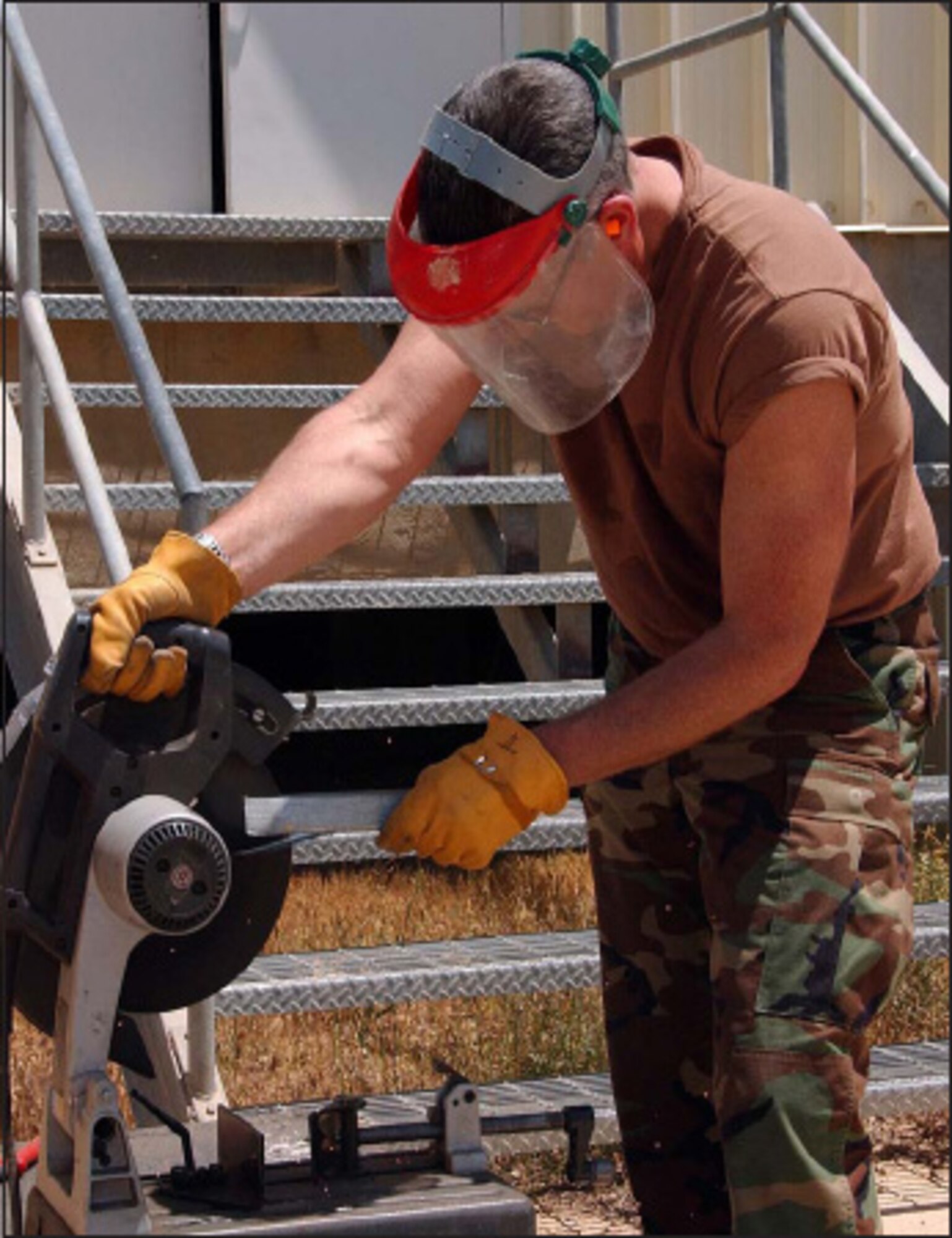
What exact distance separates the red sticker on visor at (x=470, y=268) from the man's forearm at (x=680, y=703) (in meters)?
0.50

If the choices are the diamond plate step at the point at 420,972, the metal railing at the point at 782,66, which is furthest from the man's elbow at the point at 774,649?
the metal railing at the point at 782,66

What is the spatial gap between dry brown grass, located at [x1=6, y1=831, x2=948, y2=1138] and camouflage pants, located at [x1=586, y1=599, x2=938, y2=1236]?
5.51 feet

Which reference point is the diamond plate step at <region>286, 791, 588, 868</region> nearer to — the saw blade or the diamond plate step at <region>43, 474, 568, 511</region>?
the saw blade

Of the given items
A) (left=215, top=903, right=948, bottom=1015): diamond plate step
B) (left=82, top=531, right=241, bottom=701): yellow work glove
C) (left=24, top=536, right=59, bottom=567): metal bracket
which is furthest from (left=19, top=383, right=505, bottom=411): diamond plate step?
(left=82, top=531, right=241, bottom=701): yellow work glove

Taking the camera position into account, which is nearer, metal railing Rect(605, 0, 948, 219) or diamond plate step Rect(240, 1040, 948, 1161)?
diamond plate step Rect(240, 1040, 948, 1161)

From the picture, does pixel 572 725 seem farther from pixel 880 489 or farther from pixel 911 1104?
pixel 911 1104

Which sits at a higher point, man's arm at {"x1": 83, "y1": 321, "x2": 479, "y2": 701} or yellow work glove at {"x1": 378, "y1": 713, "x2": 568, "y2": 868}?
man's arm at {"x1": 83, "y1": 321, "x2": 479, "y2": 701}

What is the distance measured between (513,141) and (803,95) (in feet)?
17.7

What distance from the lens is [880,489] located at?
3.13 meters

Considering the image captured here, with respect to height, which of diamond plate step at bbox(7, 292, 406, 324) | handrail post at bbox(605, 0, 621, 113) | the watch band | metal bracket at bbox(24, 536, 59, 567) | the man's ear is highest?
A: handrail post at bbox(605, 0, 621, 113)

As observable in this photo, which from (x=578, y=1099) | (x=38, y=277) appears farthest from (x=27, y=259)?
(x=578, y=1099)

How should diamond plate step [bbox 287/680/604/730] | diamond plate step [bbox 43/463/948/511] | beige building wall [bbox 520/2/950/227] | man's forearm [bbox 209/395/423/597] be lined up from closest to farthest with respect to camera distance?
1. man's forearm [bbox 209/395/423/597]
2. diamond plate step [bbox 287/680/604/730]
3. diamond plate step [bbox 43/463/948/511]
4. beige building wall [bbox 520/2/950/227]

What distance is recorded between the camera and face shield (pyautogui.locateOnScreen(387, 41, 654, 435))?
278 cm

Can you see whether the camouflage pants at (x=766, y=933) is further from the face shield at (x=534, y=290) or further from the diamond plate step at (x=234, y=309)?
the diamond plate step at (x=234, y=309)
